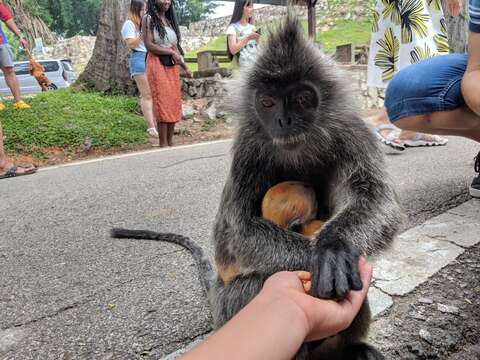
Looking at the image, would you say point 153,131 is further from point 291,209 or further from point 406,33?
point 291,209

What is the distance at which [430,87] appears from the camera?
96.6 inches

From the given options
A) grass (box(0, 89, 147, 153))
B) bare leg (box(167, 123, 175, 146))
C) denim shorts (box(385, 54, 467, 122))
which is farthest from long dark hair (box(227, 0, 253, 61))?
denim shorts (box(385, 54, 467, 122))

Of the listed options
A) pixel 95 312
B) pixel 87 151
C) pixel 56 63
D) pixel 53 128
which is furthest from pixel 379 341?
pixel 56 63

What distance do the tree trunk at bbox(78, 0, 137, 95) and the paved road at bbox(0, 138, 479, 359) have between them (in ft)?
13.6

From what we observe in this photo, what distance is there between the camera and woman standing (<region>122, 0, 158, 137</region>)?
6.36 m

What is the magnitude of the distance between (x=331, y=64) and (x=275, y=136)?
0.51 metres

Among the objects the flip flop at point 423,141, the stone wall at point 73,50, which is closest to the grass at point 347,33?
the stone wall at point 73,50

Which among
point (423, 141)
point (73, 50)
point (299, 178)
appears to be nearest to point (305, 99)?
point (299, 178)

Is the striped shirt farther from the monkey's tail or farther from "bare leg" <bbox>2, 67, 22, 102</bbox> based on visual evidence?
"bare leg" <bbox>2, 67, 22, 102</bbox>

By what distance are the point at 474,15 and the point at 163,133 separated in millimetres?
5003

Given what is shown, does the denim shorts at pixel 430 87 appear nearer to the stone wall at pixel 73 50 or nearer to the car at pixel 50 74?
the car at pixel 50 74

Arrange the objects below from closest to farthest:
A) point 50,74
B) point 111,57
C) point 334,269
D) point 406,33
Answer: point 334,269 < point 406,33 < point 111,57 < point 50,74

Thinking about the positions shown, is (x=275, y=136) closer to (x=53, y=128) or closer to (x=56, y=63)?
(x=53, y=128)

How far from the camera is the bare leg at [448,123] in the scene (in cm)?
247
